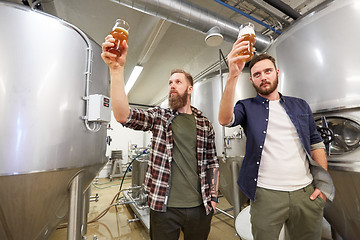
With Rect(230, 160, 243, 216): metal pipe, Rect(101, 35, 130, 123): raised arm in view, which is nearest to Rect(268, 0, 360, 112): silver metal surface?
Rect(230, 160, 243, 216): metal pipe

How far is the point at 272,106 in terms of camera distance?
1.14 metres

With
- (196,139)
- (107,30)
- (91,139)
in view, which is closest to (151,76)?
(107,30)

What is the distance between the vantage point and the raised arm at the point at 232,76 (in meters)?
0.82

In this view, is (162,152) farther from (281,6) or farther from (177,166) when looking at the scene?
(281,6)

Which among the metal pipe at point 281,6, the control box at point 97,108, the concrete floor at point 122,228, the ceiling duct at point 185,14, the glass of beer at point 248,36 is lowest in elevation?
the concrete floor at point 122,228

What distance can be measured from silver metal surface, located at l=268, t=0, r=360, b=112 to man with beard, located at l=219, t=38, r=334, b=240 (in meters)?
0.27

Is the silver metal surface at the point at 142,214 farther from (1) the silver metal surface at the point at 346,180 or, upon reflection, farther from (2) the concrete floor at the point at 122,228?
(1) the silver metal surface at the point at 346,180

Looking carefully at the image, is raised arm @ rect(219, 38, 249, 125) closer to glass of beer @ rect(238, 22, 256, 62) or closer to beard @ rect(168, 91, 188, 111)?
glass of beer @ rect(238, 22, 256, 62)

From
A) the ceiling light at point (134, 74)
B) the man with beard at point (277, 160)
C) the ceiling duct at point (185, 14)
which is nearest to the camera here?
the man with beard at point (277, 160)

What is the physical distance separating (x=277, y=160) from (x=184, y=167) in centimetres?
58

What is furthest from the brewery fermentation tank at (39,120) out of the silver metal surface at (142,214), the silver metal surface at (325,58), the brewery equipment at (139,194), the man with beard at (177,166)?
the silver metal surface at (325,58)

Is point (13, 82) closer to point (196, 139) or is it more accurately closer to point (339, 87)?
point (196, 139)

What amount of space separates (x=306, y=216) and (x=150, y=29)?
3337 mm

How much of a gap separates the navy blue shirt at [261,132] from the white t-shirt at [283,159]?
36 mm
